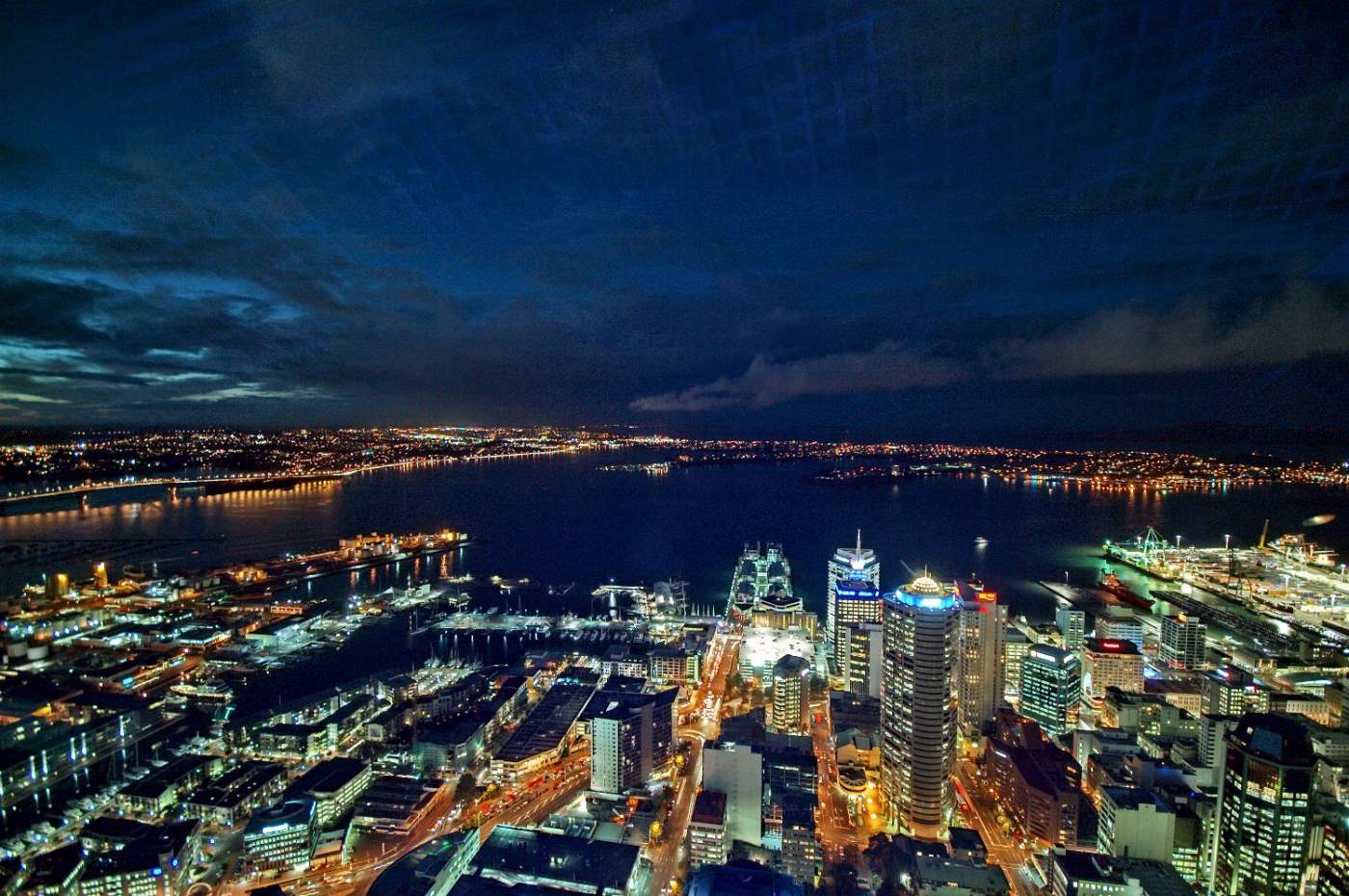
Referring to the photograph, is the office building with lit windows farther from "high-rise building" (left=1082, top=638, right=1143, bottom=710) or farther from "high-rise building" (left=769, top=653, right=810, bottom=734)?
"high-rise building" (left=769, top=653, right=810, bottom=734)

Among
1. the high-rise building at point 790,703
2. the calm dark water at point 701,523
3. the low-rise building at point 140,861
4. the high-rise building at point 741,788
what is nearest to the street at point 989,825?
the high-rise building at point 790,703

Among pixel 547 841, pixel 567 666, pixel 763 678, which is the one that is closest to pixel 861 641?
pixel 763 678

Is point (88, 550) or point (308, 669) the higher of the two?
point (88, 550)

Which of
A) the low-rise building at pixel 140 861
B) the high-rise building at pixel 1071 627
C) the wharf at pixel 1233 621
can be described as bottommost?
the wharf at pixel 1233 621

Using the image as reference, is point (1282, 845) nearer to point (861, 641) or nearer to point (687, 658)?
point (861, 641)

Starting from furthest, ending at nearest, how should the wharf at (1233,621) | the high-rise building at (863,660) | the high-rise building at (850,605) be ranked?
the wharf at (1233,621) < the high-rise building at (850,605) < the high-rise building at (863,660)

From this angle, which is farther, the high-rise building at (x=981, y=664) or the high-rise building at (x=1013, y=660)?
the high-rise building at (x=1013, y=660)

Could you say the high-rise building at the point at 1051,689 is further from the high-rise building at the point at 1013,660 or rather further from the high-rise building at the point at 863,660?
the high-rise building at the point at 863,660
